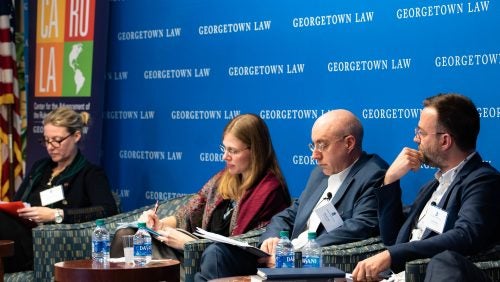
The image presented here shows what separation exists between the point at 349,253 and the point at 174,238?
134cm

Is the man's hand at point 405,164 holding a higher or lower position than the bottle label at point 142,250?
higher

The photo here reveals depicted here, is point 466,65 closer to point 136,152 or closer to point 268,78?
point 268,78

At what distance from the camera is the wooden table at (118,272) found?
493 centimetres

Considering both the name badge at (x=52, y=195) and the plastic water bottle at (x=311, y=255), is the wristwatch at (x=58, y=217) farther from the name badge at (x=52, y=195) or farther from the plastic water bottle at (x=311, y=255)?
the plastic water bottle at (x=311, y=255)

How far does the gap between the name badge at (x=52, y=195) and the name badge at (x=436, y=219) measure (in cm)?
293

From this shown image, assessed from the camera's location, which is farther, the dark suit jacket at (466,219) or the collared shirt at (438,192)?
the collared shirt at (438,192)

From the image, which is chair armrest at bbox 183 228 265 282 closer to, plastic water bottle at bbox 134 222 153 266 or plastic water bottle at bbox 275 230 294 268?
plastic water bottle at bbox 134 222 153 266

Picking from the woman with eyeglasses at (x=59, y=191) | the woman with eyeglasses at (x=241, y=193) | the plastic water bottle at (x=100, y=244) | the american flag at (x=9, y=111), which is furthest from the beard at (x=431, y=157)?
the american flag at (x=9, y=111)

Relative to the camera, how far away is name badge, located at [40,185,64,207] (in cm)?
677

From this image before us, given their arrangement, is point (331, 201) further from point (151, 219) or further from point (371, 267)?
point (151, 219)

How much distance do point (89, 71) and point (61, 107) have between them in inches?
13.2

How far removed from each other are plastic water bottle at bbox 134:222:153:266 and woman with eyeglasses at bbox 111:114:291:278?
18.7 inches

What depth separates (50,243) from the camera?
6.12 m

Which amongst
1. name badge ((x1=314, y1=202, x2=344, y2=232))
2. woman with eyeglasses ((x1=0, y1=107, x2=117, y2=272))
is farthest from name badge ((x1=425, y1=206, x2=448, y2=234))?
woman with eyeglasses ((x1=0, y1=107, x2=117, y2=272))
